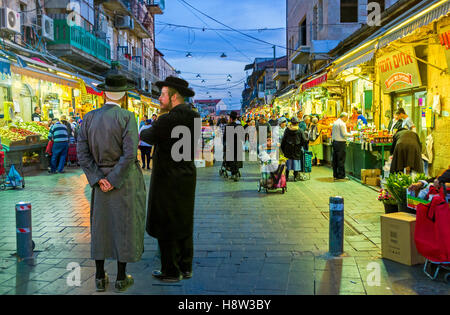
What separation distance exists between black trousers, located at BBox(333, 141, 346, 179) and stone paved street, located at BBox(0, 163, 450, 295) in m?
1.94

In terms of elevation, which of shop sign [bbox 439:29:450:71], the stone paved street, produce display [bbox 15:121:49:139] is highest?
shop sign [bbox 439:29:450:71]

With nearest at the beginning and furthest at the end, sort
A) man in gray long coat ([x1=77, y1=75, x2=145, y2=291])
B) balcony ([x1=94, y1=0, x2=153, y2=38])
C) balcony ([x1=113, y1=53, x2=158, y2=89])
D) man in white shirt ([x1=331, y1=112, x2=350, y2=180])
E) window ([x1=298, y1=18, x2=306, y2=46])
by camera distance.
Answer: man in gray long coat ([x1=77, y1=75, x2=145, y2=291])
man in white shirt ([x1=331, y1=112, x2=350, y2=180])
balcony ([x1=94, y1=0, x2=153, y2=38])
balcony ([x1=113, y1=53, x2=158, y2=89])
window ([x1=298, y1=18, x2=306, y2=46])

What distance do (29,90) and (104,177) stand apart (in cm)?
1348

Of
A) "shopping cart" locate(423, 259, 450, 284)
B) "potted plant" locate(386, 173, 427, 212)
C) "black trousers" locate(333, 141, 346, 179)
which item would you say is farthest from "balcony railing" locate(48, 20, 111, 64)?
"shopping cart" locate(423, 259, 450, 284)

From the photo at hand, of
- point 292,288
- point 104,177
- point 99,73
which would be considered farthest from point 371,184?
point 99,73

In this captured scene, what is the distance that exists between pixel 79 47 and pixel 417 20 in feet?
53.6

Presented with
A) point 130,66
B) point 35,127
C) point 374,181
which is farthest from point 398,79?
point 130,66

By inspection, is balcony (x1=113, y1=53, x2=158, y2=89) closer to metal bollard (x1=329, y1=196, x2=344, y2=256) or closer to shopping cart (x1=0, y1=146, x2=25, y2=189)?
shopping cart (x1=0, y1=146, x2=25, y2=189)

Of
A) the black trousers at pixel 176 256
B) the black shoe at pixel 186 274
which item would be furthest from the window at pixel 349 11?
the black shoe at pixel 186 274

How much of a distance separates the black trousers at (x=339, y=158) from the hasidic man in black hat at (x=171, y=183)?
780 cm

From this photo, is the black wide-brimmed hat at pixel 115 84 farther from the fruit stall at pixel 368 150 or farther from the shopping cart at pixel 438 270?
the fruit stall at pixel 368 150

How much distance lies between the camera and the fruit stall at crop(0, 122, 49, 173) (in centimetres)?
1166

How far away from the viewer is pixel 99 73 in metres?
26.6

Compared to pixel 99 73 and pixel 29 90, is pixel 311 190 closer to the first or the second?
pixel 29 90
